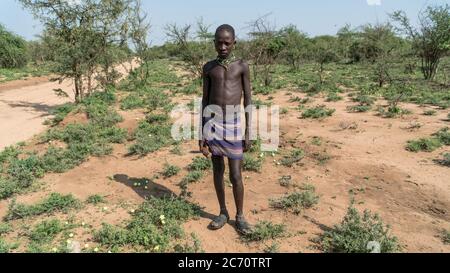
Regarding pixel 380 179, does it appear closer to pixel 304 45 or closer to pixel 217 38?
pixel 217 38

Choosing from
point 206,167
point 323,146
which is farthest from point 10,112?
point 323,146

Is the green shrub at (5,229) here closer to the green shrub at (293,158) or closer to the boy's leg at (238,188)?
the boy's leg at (238,188)

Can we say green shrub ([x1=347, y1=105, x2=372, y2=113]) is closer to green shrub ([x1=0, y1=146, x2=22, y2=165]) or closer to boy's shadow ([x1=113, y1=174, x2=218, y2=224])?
boy's shadow ([x1=113, y1=174, x2=218, y2=224])

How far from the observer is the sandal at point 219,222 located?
396 cm

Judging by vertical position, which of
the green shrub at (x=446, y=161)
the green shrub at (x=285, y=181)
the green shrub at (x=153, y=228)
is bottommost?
the green shrub at (x=153, y=228)

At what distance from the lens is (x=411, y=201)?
4.62 m

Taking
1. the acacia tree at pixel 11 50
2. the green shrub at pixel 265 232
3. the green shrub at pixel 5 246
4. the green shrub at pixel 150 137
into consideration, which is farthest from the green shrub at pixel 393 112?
the acacia tree at pixel 11 50

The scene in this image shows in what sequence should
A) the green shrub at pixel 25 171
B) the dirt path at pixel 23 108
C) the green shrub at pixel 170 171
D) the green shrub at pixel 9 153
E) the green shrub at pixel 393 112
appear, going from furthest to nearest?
the green shrub at pixel 393 112, the dirt path at pixel 23 108, the green shrub at pixel 9 153, the green shrub at pixel 170 171, the green shrub at pixel 25 171

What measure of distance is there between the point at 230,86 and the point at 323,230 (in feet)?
5.86

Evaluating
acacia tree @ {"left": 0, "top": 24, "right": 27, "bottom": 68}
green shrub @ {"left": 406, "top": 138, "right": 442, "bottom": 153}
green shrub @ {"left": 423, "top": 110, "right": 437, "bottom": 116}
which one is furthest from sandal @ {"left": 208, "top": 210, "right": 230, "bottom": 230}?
acacia tree @ {"left": 0, "top": 24, "right": 27, "bottom": 68}

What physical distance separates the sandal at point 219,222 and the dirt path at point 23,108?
17.8 ft

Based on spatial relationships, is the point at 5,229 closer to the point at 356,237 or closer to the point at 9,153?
the point at 9,153

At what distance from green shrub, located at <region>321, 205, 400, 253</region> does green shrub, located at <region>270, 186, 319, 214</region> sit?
2.08ft

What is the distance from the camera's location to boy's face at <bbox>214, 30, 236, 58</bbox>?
11.6 feet
